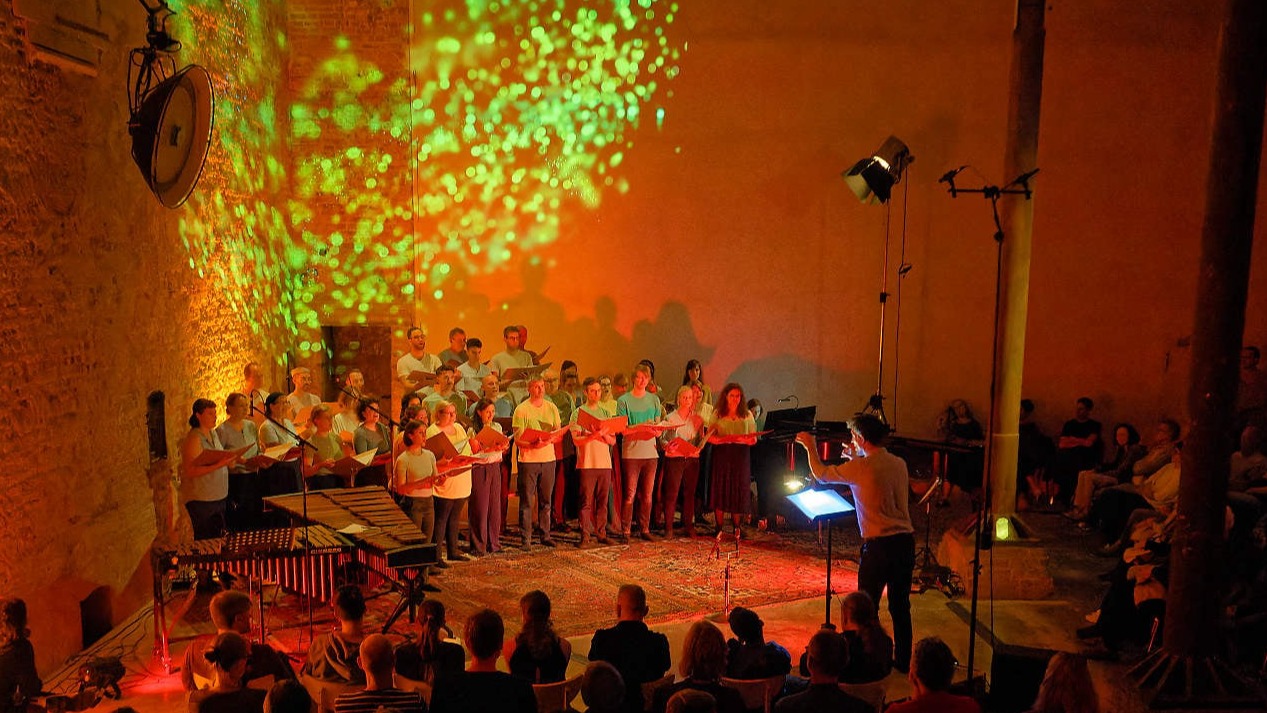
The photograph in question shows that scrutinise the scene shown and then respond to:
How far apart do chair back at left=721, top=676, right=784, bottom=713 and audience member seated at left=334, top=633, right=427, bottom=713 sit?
1419 mm

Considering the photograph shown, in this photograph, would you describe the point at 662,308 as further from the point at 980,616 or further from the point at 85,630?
the point at 85,630

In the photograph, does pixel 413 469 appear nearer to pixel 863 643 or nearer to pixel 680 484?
pixel 680 484

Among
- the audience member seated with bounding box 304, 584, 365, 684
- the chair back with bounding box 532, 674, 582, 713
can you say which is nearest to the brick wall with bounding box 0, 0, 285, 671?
the audience member seated with bounding box 304, 584, 365, 684

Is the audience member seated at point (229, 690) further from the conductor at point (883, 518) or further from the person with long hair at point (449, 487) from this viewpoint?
the person with long hair at point (449, 487)

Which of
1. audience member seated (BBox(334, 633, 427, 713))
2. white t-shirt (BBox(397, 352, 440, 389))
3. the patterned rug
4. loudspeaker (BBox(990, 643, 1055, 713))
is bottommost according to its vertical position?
the patterned rug

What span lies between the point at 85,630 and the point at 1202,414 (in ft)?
24.6

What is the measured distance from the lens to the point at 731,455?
11016 millimetres

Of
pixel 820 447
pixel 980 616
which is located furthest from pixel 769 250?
pixel 980 616

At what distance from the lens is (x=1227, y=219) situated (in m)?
6.50

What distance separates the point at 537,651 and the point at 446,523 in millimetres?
4574

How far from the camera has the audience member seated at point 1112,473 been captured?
1149cm

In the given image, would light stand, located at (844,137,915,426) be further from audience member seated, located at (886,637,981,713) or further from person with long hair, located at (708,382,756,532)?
audience member seated, located at (886,637,981,713)

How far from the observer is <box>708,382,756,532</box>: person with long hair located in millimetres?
10914

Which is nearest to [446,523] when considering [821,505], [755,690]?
[821,505]
